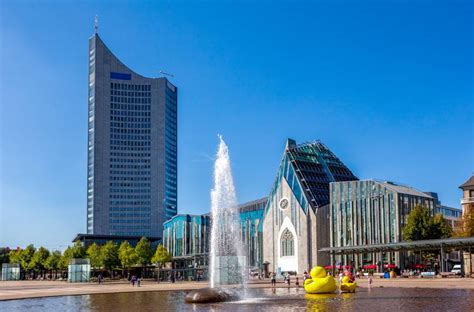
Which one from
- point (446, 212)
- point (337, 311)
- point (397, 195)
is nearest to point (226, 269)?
point (337, 311)

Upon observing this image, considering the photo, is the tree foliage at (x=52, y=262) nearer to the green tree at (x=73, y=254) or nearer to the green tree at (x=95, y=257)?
the green tree at (x=73, y=254)

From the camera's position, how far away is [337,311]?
3106 centimetres

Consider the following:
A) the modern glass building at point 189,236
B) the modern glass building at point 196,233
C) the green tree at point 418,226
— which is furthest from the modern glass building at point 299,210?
the modern glass building at point 189,236

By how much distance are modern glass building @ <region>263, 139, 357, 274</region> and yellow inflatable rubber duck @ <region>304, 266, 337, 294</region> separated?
217ft

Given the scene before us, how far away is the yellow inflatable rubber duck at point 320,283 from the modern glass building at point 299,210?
6627cm

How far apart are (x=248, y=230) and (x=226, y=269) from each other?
82.6 metres

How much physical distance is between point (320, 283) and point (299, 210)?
2769 inches

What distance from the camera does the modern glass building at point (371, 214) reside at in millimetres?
101875

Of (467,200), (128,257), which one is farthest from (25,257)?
(467,200)

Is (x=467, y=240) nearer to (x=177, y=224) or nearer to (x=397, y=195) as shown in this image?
(x=397, y=195)

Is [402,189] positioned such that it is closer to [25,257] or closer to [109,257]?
[109,257]

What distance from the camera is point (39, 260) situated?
140 m

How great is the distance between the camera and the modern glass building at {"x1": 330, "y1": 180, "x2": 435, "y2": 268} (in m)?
102

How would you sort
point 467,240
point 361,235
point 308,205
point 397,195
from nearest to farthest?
point 467,240 → point 397,195 → point 361,235 → point 308,205
